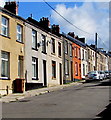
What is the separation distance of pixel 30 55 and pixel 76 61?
19125 millimetres

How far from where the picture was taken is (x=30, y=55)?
26.2m

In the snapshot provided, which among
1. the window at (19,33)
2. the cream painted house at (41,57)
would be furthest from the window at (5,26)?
the cream painted house at (41,57)

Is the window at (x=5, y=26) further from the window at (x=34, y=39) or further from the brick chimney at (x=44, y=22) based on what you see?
the brick chimney at (x=44, y=22)

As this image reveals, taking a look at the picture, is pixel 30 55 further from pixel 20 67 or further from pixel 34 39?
pixel 34 39

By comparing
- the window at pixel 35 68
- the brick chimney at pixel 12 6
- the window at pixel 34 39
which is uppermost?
the brick chimney at pixel 12 6

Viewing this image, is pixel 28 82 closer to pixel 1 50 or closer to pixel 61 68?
pixel 1 50

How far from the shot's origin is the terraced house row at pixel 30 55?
2192 centimetres

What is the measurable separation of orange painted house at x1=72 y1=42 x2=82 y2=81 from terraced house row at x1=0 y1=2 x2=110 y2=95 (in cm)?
16

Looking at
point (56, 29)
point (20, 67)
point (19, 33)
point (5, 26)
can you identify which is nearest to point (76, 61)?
point (56, 29)

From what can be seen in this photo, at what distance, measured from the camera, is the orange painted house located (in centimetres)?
4312

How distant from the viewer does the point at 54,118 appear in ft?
33.6

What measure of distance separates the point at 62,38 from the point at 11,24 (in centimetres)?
1555

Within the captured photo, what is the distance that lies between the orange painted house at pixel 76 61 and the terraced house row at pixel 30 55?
0.52ft

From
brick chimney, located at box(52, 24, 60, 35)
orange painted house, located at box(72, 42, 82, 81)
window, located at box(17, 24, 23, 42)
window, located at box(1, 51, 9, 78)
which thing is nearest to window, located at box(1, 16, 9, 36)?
window, located at box(1, 51, 9, 78)
